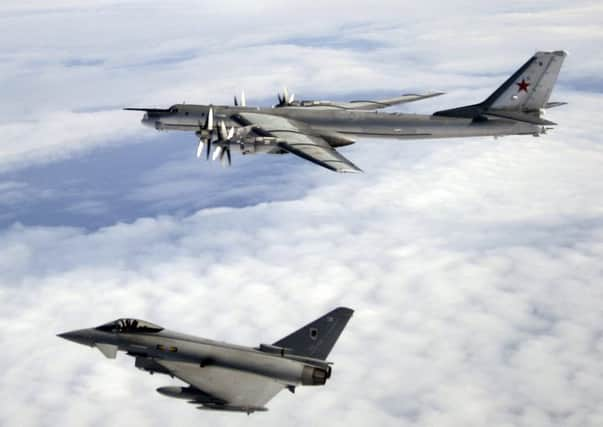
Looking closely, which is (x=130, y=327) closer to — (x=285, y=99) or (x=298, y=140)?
(x=298, y=140)

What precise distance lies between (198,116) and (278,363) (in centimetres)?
3431

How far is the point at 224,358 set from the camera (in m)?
42.1

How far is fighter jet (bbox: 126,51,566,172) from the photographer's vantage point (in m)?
58.8

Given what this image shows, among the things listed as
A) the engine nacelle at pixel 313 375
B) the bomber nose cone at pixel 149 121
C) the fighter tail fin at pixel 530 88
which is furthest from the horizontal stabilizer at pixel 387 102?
the engine nacelle at pixel 313 375

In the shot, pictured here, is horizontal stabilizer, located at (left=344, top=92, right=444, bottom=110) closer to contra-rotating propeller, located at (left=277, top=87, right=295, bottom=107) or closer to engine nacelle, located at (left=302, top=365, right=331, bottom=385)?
contra-rotating propeller, located at (left=277, top=87, right=295, bottom=107)

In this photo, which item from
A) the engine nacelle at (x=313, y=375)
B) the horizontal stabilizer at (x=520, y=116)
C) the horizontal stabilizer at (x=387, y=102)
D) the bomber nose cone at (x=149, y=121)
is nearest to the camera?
the engine nacelle at (x=313, y=375)

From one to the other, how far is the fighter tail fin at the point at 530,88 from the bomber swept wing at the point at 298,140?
1662 centimetres

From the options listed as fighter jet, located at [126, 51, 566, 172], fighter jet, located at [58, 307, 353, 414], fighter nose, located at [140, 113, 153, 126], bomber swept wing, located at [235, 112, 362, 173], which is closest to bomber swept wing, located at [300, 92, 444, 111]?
fighter jet, located at [126, 51, 566, 172]

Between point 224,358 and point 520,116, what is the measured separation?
37458mm

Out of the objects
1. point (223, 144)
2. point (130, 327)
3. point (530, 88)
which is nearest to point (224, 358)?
point (130, 327)

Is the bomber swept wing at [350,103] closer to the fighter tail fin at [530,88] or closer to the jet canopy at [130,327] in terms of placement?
the fighter tail fin at [530,88]

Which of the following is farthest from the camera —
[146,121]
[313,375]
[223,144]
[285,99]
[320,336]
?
[285,99]

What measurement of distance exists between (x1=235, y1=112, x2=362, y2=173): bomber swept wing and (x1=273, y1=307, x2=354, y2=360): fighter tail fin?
39.3 ft

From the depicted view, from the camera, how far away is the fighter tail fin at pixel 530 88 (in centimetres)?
6231
